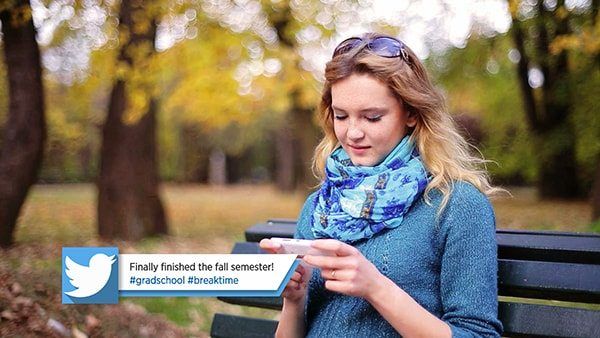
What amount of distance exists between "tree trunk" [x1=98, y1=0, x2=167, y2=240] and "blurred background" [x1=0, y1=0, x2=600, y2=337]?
2 cm

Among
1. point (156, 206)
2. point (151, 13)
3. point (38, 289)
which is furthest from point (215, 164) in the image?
point (38, 289)

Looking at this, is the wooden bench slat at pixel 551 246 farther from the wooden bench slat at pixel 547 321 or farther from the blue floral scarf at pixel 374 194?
the blue floral scarf at pixel 374 194

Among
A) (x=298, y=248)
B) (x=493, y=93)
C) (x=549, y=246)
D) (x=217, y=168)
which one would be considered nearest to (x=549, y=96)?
(x=493, y=93)

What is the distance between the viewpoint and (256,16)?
431 inches

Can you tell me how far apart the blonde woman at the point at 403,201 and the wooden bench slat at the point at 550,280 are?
35 centimetres

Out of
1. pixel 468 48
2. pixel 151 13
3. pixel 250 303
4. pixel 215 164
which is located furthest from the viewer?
pixel 215 164

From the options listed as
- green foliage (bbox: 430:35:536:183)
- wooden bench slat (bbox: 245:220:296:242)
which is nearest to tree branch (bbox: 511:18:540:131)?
green foliage (bbox: 430:35:536:183)

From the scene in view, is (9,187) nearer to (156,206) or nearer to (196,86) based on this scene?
(156,206)

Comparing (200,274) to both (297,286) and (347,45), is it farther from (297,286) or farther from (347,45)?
(347,45)

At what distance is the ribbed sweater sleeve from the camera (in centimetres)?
179

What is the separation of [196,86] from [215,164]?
27820 millimetres

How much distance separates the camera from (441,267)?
1876 mm

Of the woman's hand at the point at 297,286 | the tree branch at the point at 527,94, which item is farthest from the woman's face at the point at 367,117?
the tree branch at the point at 527,94

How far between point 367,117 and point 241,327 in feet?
3.87
